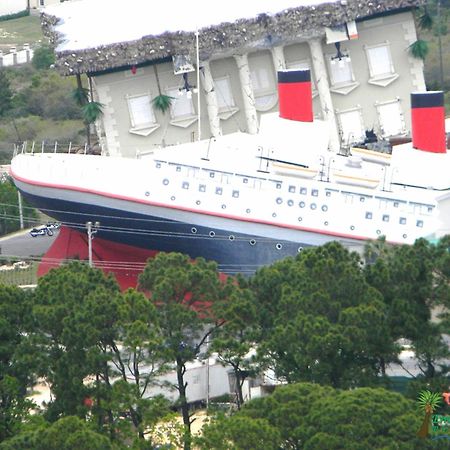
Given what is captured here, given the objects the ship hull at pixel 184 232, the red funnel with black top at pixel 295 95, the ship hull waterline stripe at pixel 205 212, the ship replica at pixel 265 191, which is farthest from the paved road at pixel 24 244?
the red funnel with black top at pixel 295 95

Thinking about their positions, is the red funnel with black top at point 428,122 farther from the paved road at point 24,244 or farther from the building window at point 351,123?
the paved road at point 24,244

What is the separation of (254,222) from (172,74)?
44.2 feet

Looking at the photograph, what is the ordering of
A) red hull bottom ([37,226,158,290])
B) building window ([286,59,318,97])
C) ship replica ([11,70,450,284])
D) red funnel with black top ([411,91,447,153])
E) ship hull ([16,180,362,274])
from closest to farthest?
1. ship replica ([11,70,450,284])
2. ship hull ([16,180,362,274])
3. red funnel with black top ([411,91,447,153])
4. red hull bottom ([37,226,158,290])
5. building window ([286,59,318,97])

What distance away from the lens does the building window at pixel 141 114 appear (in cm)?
9875

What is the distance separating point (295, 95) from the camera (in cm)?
9088

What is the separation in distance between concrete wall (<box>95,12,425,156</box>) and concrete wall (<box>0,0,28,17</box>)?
92.7 metres

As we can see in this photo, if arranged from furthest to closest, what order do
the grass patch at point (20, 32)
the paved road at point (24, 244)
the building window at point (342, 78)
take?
the grass patch at point (20, 32) → the paved road at point (24, 244) → the building window at point (342, 78)

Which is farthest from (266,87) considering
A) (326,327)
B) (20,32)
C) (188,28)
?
(20,32)

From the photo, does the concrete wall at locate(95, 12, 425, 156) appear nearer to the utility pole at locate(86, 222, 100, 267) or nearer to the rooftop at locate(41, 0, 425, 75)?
the rooftop at locate(41, 0, 425, 75)

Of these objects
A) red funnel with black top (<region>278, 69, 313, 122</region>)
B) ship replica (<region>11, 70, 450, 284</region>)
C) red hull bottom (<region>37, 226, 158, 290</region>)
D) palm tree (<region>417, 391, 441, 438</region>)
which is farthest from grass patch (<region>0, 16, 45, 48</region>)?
palm tree (<region>417, 391, 441, 438</region>)

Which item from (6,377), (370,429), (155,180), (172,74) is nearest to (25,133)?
(172,74)

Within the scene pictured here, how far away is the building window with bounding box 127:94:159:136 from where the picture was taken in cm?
9875

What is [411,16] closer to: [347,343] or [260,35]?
[260,35]

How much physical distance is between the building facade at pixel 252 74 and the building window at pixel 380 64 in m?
0.04
